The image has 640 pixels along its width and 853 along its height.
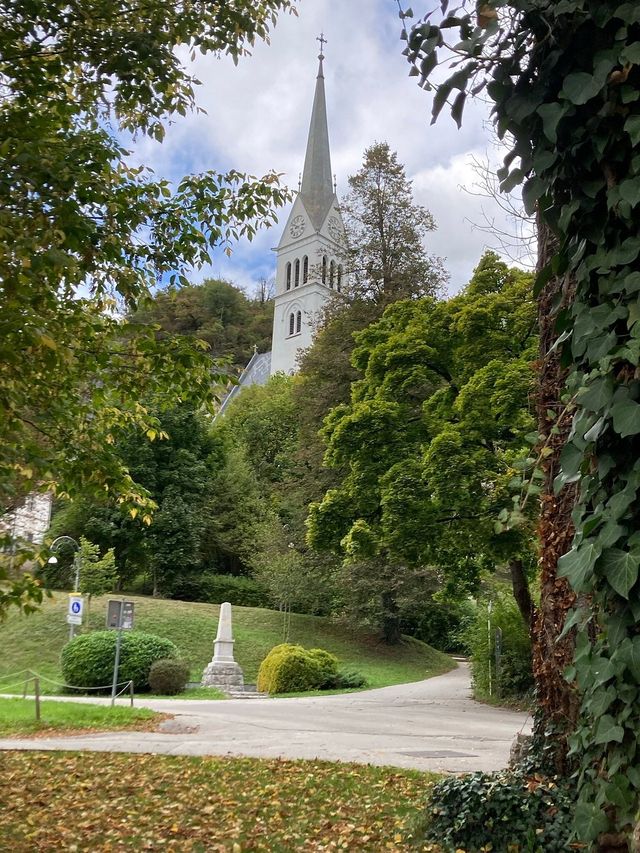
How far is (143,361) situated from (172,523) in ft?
97.6

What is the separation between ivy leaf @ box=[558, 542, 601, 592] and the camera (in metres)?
2.07

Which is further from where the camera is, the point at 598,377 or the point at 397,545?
the point at 397,545

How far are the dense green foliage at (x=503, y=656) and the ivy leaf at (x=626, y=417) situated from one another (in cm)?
1703

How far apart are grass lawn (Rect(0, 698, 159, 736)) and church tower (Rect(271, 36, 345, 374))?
43.0 metres

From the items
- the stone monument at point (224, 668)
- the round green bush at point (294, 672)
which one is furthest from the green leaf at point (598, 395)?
the stone monument at point (224, 668)

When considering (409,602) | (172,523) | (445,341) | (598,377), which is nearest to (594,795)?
(598,377)

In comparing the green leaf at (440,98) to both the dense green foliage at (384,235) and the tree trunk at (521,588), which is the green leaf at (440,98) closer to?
the tree trunk at (521,588)

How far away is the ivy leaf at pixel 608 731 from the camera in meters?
2.08

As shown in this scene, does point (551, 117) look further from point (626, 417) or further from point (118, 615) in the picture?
point (118, 615)

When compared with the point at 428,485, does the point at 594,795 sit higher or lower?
lower

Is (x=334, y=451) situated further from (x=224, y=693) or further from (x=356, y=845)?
(x=356, y=845)

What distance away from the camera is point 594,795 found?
2326mm

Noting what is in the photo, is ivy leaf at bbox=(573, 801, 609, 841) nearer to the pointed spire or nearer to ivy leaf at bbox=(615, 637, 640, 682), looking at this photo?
ivy leaf at bbox=(615, 637, 640, 682)

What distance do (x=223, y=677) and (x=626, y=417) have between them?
70.6 feet
